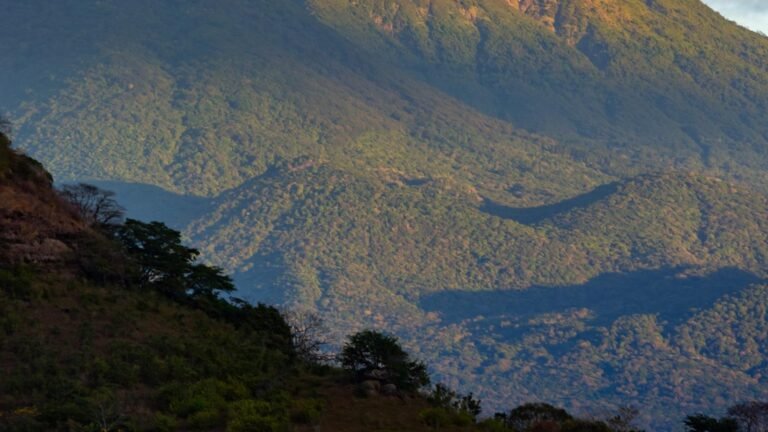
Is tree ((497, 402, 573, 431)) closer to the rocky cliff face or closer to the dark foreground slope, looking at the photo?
the dark foreground slope

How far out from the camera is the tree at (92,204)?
236ft

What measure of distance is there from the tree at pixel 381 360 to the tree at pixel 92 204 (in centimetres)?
2283

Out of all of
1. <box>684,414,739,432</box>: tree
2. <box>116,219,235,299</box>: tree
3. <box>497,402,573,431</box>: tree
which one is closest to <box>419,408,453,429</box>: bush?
<box>497,402,573,431</box>: tree

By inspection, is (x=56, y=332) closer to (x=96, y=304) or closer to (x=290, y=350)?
(x=96, y=304)

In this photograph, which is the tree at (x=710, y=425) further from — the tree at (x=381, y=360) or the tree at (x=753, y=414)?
the tree at (x=381, y=360)

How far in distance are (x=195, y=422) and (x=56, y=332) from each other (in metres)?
12.1

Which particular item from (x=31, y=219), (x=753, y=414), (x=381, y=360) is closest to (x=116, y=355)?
(x=381, y=360)

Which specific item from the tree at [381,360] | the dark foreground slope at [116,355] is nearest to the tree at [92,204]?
the dark foreground slope at [116,355]

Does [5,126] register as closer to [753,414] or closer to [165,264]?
[165,264]

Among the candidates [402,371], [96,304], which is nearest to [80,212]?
[96,304]

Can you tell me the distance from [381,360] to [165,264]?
19.5 meters

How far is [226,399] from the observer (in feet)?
146

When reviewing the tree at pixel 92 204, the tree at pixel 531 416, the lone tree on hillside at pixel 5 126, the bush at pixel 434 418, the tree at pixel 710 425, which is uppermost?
the lone tree on hillside at pixel 5 126

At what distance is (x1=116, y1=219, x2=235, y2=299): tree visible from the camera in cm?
6681
